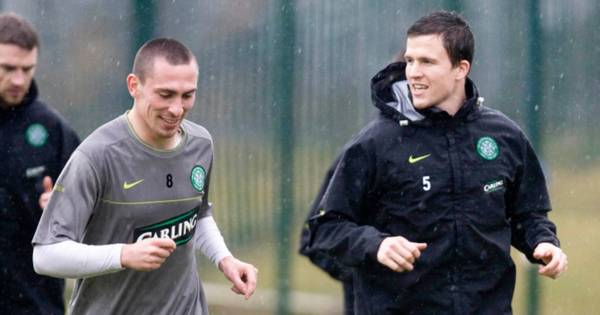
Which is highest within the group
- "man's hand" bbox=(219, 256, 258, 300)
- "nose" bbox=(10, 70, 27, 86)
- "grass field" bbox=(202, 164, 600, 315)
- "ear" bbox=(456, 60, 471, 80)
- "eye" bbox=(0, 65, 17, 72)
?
"ear" bbox=(456, 60, 471, 80)

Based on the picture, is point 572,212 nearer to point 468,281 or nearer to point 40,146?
point 468,281

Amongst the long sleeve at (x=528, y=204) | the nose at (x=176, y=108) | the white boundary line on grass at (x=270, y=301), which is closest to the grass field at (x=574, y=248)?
the white boundary line on grass at (x=270, y=301)

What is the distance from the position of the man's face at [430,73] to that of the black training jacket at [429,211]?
0.08 meters

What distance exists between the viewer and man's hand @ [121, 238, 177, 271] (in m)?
5.16

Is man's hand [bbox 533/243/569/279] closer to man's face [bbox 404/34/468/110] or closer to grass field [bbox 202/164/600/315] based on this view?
man's face [bbox 404/34/468/110]

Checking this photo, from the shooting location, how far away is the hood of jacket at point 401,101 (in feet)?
18.7

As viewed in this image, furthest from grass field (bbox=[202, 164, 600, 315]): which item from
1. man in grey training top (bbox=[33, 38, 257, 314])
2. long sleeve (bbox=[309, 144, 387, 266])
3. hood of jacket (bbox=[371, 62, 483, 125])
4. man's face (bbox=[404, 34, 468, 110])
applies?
man in grey training top (bbox=[33, 38, 257, 314])

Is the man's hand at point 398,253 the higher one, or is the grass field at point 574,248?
the man's hand at point 398,253

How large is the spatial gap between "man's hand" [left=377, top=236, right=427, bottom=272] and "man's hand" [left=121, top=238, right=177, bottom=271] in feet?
2.70

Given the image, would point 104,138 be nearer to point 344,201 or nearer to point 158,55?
point 158,55

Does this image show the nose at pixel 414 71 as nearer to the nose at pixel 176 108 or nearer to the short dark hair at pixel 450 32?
the short dark hair at pixel 450 32

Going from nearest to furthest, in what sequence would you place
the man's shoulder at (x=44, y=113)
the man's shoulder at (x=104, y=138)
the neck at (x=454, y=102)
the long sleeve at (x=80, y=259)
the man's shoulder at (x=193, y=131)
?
the long sleeve at (x=80, y=259) < the man's shoulder at (x=104, y=138) < the neck at (x=454, y=102) < the man's shoulder at (x=193, y=131) < the man's shoulder at (x=44, y=113)

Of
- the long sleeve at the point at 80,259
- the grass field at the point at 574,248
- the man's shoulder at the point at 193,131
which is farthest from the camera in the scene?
the grass field at the point at 574,248

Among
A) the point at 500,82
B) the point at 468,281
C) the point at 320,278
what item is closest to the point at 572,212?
the point at 500,82
